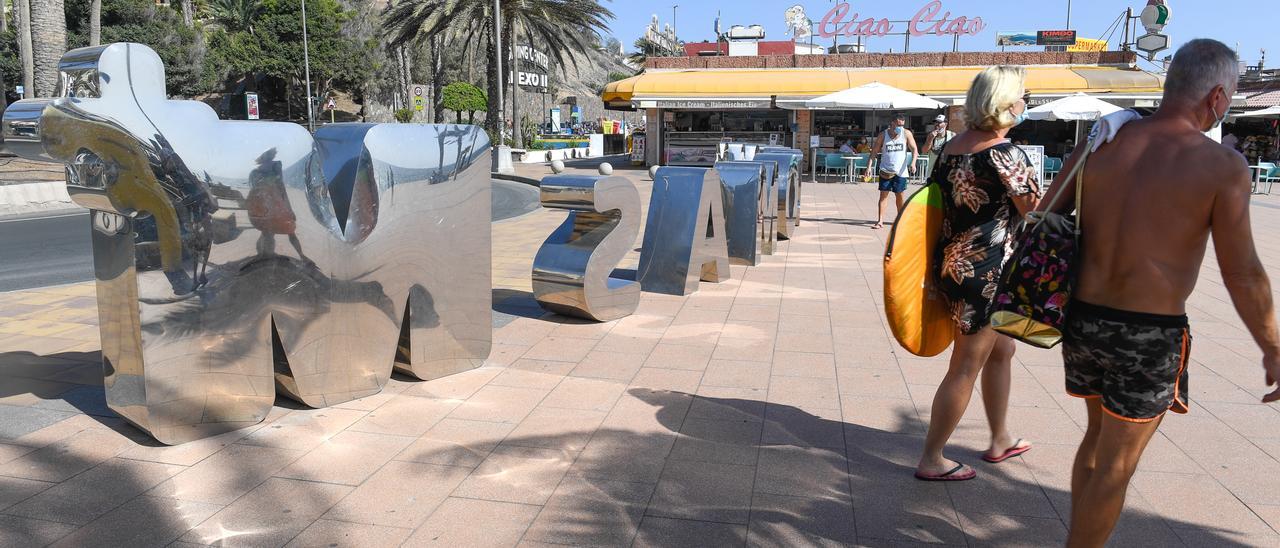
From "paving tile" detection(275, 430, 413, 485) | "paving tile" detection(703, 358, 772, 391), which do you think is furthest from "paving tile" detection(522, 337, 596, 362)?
"paving tile" detection(275, 430, 413, 485)

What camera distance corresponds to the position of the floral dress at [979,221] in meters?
Answer: 3.26

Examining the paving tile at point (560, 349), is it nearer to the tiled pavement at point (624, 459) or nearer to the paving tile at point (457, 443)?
the tiled pavement at point (624, 459)

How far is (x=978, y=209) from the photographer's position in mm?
3344

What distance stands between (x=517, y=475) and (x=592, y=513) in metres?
0.49

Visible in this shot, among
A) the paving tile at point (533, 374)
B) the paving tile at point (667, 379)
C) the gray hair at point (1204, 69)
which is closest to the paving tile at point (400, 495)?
the paving tile at point (533, 374)

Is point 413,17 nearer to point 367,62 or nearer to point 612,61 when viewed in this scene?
point 367,62

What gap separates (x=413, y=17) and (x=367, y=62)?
132 ft

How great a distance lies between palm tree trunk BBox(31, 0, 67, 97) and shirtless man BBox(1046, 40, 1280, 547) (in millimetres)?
21146

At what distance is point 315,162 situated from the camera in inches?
166

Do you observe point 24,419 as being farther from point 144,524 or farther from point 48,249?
point 48,249

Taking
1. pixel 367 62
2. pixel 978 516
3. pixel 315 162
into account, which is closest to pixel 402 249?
pixel 315 162

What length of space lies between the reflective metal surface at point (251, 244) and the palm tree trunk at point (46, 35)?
1777 cm

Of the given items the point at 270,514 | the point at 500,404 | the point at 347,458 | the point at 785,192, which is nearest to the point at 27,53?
the point at 785,192

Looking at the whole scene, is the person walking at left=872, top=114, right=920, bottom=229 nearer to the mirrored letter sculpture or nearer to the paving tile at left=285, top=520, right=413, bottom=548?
the mirrored letter sculpture
